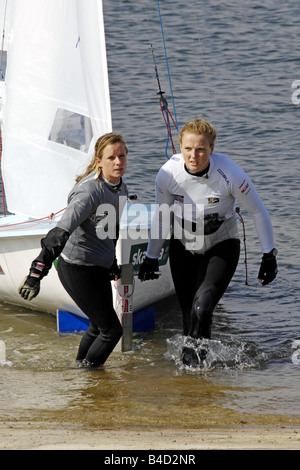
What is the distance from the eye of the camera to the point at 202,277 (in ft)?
17.4

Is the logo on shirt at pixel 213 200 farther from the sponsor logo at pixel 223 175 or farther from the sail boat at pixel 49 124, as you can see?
the sail boat at pixel 49 124

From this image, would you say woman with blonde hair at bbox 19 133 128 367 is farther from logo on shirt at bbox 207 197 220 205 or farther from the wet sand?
the wet sand

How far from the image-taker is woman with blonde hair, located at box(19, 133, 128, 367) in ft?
15.9

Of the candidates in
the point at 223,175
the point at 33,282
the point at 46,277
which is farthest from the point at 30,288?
the point at 46,277

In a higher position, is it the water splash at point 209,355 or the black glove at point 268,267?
the black glove at point 268,267

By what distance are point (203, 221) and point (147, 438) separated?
5.04 feet

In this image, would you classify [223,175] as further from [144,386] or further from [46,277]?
[46,277]

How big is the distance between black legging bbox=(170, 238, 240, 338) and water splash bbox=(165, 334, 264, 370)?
141 millimetres

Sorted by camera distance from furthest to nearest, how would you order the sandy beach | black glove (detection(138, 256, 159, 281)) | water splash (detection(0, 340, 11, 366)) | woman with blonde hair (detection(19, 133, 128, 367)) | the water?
water splash (detection(0, 340, 11, 366)), black glove (detection(138, 256, 159, 281)), the water, woman with blonde hair (detection(19, 133, 128, 367)), the sandy beach

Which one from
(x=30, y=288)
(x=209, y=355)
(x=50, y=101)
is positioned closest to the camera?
(x=30, y=288)

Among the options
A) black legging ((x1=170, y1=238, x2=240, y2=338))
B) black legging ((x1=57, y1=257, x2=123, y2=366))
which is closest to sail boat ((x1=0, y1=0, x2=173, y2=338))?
black legging ((x1=170, y1=238, x2=240, y2=338))

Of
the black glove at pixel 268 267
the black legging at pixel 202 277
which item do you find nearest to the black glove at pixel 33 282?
the black legging at pixel 202 277

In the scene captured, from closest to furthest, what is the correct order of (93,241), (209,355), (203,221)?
1. (93,241)
2. (203,221)
3. (209,355)

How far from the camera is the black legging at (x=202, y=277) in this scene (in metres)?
5.21
